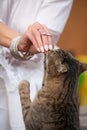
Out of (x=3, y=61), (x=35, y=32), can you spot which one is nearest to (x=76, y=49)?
(x=3, y=61)

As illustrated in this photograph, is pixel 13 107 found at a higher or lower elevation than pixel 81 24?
lower

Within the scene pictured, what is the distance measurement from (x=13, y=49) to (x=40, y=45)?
6.2 inches

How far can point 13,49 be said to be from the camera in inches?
42.6

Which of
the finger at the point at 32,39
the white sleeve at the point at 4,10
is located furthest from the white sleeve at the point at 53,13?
the finger at the point at 32,39

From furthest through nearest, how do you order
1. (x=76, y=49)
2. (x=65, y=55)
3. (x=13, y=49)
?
1. (x=76, y=49)
2. (x=13, y=49)
3. (x=65, y=55)

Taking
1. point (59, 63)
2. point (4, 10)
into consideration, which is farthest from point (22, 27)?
point (59, 63)

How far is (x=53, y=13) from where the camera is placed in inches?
47.3

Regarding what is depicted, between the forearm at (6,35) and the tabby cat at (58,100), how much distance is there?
0.23 meters

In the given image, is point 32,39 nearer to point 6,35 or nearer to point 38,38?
point 38,38

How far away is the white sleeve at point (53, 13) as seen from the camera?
1.19 m

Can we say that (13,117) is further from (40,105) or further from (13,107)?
(40,105)

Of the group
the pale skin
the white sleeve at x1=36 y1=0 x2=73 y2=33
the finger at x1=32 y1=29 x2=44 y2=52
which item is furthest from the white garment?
the finger at x1=32 y1=29 x2=44 y2=52

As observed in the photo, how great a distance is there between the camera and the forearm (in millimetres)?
1104

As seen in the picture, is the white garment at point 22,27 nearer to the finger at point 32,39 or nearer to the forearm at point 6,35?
the forearm at point 6,35
